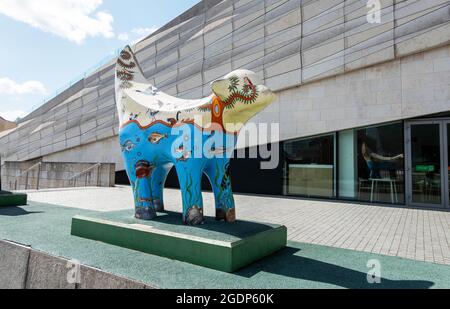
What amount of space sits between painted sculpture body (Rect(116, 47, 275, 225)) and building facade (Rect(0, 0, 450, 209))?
24.1ft

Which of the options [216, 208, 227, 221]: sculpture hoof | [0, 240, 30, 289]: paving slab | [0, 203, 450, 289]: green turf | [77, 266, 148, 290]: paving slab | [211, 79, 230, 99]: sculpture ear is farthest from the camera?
[216, 208, 227, 221]: sculpture hoof

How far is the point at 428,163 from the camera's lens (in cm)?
947

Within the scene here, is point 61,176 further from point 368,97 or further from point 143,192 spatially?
point 368,97

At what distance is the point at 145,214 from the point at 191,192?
3.08 ft

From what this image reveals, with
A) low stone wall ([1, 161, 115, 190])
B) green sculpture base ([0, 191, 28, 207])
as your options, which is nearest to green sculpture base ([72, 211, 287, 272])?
green sculpture base ([0, 191, 28, 207])

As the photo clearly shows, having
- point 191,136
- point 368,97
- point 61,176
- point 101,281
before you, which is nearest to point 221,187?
point 191,136

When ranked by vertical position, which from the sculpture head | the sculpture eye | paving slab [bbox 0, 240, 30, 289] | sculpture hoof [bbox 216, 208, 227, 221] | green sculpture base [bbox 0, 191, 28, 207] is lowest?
paving slab [bbox 0, 240, 30, 289]

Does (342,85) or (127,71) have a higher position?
(342,85)

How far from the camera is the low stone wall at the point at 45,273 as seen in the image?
2.92 m

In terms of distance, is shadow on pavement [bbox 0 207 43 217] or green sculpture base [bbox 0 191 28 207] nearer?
shadow on pavement [bbox 0 207 43 217]

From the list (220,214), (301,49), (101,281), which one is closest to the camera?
(101,281)

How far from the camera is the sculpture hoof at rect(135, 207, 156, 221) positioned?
14.4ft

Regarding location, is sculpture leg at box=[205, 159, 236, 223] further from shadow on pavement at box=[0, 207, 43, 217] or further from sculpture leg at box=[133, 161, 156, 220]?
shadow on pavement at box=[0, 207, 43, 217]

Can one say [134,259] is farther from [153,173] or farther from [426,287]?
[426,287]
